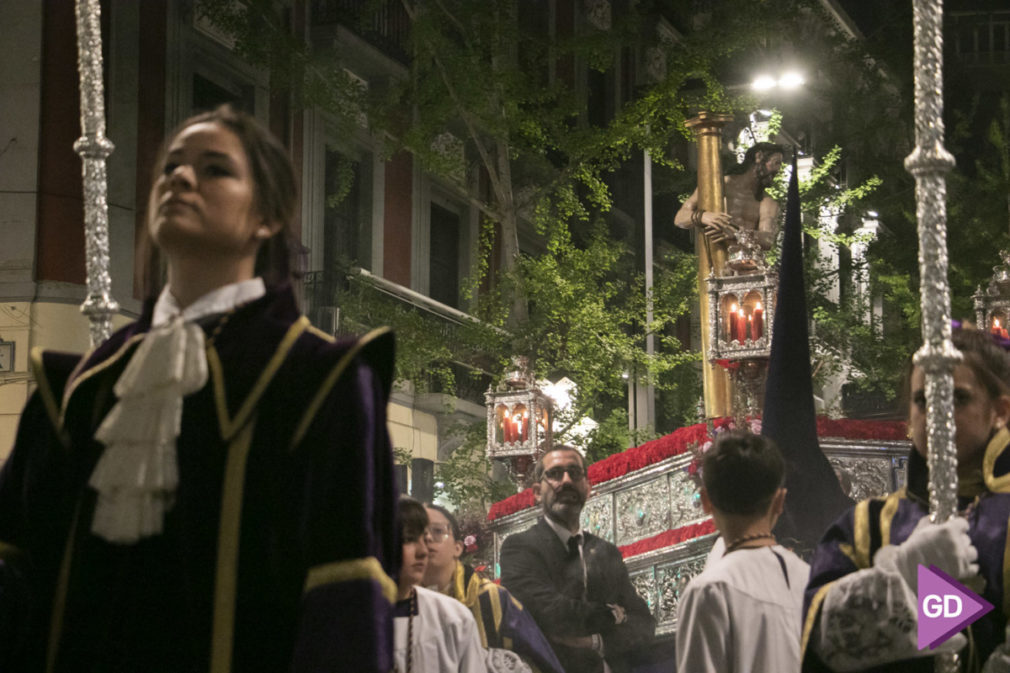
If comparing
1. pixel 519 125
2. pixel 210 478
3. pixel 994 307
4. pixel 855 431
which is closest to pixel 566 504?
pixel 855 431

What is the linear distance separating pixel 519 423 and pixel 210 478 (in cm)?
1304

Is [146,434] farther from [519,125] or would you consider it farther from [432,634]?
[519,125]

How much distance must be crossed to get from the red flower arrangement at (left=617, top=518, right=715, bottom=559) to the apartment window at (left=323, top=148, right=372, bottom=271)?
8.79 meters

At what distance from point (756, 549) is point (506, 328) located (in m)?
13.9

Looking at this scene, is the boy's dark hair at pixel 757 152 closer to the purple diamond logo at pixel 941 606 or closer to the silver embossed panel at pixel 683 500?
the silver embossed panel at pixel 683 500

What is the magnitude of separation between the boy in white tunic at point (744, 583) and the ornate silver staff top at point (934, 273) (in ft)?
2.52

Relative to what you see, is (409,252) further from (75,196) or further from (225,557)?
(225,557)

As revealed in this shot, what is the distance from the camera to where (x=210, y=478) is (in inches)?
104

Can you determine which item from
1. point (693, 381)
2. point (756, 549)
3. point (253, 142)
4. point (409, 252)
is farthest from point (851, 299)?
point (253, 142)

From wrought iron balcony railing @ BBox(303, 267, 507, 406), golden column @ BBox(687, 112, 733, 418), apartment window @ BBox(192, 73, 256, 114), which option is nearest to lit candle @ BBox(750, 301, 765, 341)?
golden column @ BBox(687, 112, 733, 418)

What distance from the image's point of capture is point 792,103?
23688 mm

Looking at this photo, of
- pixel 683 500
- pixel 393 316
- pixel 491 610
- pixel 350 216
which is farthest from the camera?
pixel 350 216

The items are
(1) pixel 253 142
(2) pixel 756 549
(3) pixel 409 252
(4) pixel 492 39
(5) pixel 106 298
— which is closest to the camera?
(1) pixel 253 142

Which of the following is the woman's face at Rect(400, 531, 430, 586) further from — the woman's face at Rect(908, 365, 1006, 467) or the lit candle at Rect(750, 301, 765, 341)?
the lit candle at Rect(750, 301, 765, 341)
